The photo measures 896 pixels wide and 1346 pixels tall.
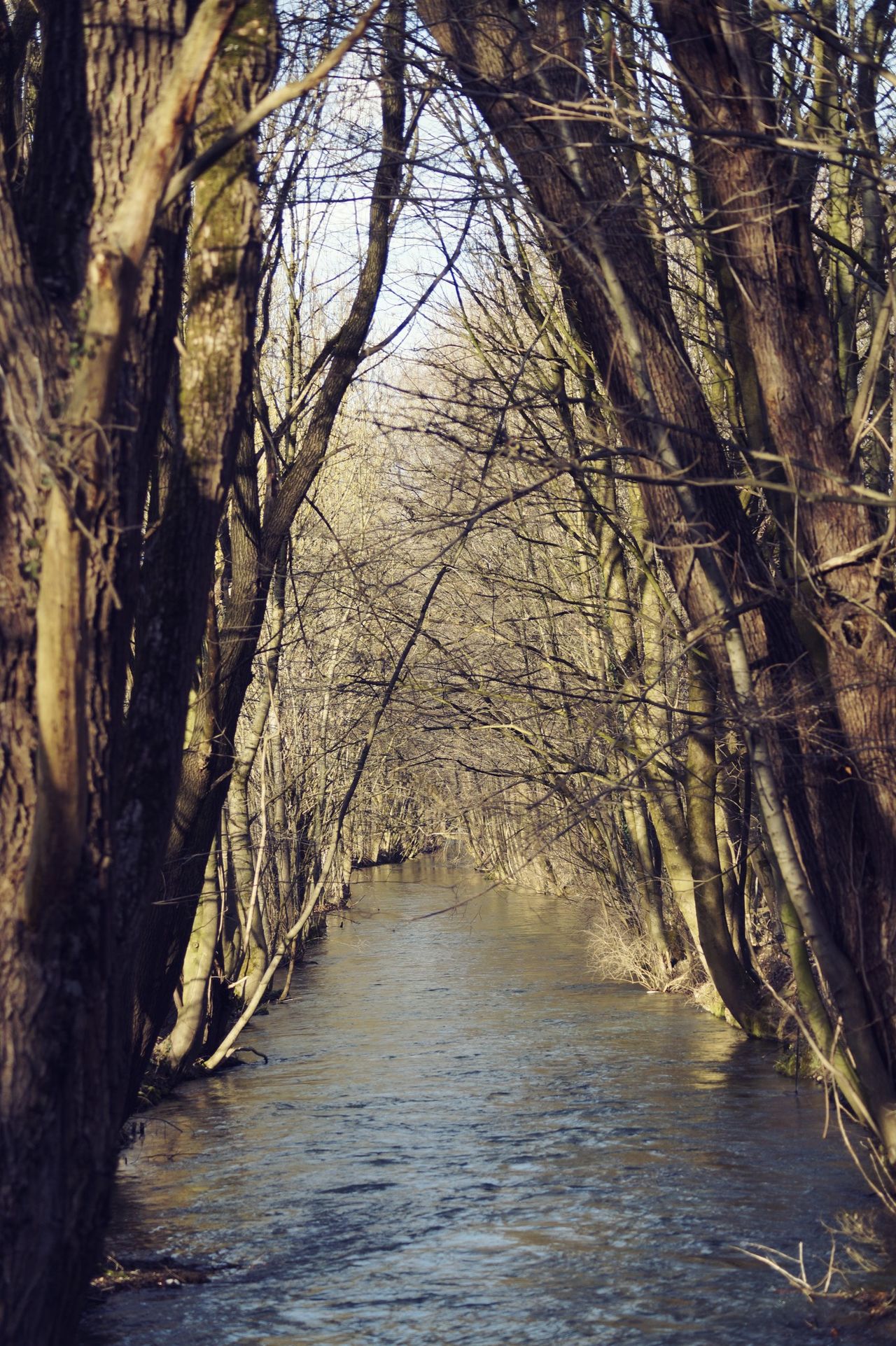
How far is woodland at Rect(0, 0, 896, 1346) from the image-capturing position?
12.9 ft

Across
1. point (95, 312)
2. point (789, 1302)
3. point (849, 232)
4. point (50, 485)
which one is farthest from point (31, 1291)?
point (849, 232)

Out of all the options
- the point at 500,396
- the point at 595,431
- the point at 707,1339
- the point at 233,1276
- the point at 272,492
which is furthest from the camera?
the point at 272,492

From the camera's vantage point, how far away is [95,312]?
3.79 m

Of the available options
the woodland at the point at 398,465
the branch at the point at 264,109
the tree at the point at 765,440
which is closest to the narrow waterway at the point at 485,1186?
the woodland at the point at 398,465

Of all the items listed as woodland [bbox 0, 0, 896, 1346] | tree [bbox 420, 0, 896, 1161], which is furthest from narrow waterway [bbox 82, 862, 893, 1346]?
tree [bbox 420, 0, 896, 1161]

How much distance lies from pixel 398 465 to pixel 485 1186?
17.9 ft

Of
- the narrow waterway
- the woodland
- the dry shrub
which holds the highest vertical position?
the woodland

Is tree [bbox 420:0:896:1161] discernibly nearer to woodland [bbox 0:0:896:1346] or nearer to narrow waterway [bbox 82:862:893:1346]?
woodland [bbox 0:0:896:1346]

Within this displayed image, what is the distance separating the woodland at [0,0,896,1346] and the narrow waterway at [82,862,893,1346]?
0.90 m

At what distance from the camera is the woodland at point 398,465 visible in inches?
155

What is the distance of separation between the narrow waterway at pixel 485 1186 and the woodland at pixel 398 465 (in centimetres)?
Result: 90

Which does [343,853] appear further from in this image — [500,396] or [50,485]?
[50,485]

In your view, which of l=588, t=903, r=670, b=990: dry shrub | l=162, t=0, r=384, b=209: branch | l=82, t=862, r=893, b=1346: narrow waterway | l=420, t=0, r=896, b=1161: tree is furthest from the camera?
l=588, t=903, r=670, b=990: dry shrub

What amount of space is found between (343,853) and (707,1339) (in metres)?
21.4
